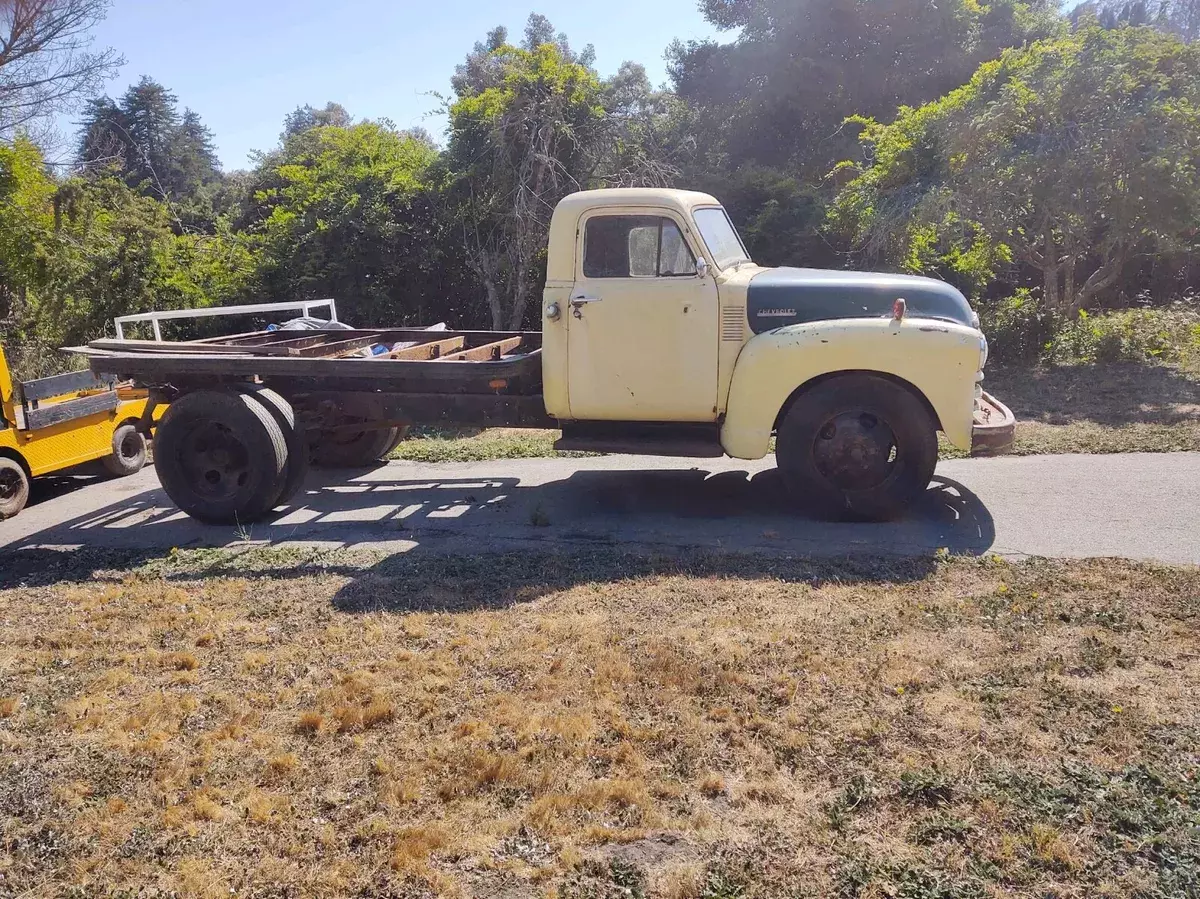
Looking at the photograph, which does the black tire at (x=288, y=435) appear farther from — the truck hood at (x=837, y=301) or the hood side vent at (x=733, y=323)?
the truck hood at (x=837, y=301)

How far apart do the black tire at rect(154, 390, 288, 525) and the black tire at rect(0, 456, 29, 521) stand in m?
1.53

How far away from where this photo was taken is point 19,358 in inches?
550

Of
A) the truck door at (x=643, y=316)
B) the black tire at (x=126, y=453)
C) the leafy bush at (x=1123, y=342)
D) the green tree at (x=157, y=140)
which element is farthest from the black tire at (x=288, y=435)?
the green tree at (x=157, y=140)

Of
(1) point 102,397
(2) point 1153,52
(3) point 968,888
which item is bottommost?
(3) point 968,888

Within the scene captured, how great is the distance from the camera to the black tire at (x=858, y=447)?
6.32 metres

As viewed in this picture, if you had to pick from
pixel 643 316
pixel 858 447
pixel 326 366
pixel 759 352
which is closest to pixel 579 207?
pixel 643 316

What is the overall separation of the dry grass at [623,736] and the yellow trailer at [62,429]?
9.15 feet

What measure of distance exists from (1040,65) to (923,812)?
10960mm

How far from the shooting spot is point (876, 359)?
20.3ft

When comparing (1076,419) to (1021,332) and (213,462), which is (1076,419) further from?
(213,462)

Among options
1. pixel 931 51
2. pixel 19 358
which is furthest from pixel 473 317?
pixel 931 51

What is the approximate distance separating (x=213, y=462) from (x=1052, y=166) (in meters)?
9.53

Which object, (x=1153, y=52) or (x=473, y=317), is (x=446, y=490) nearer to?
(x=473, y=317)

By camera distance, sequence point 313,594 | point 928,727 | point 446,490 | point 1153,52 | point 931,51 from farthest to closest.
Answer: point 931,51
point 1153,52
point 446,490
point 313,594
point 928,727
